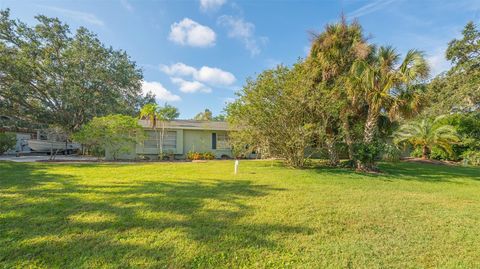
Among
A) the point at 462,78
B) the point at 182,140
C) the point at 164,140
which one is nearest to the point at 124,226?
the point at 182,140

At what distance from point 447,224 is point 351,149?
760 cm

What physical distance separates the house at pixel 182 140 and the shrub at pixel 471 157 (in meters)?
16.7

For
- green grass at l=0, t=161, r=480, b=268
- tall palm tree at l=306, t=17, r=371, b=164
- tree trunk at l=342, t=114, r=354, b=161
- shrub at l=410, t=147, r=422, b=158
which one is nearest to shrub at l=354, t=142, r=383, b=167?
tree trunk at l=342, t=114, r=354, b=161

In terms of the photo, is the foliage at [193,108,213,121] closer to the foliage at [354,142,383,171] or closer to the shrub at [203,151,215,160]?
the shrub at [203,151,215,160]

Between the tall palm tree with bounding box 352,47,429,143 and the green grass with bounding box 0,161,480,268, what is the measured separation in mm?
4447

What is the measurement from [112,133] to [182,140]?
4792 mm

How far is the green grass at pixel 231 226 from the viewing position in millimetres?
3084

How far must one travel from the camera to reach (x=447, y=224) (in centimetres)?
446

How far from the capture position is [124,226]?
3965mm

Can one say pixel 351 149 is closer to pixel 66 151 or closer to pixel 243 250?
pixel 243 250

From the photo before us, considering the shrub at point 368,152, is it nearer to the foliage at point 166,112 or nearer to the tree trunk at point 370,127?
the tree trunk at point 370,127

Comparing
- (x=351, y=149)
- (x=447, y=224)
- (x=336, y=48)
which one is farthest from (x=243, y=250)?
(x=336, y=48)

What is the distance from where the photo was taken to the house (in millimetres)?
16750

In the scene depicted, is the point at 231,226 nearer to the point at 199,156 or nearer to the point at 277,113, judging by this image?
the point at 277,113
